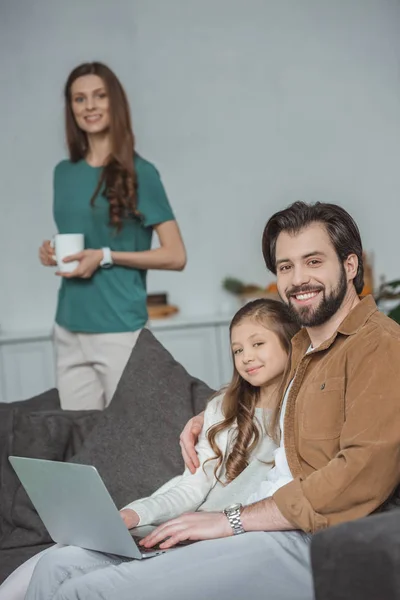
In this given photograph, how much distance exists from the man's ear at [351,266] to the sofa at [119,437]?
0.90 m

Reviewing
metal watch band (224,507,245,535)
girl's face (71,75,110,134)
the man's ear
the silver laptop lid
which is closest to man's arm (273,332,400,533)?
metal watch band (224,507,245,535)

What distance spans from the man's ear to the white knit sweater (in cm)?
44

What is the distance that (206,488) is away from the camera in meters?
2.43

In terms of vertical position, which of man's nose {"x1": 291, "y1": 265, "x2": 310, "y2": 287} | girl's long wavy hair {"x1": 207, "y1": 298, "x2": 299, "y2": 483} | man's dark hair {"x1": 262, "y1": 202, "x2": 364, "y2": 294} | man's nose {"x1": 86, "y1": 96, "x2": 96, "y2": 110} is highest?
man's nose {"x1": 86, "y1": 96, "x2": 96, "y2": 110}

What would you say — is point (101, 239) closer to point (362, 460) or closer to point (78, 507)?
point (78, 507)

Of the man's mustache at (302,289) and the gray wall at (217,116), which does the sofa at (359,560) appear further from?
the gray wall at (217,116)

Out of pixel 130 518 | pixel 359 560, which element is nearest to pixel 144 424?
pixel 130 518

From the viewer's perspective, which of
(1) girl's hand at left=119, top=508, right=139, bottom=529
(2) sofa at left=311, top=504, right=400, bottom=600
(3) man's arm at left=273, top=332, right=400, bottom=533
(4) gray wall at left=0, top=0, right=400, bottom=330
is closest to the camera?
(2) sofa at left=311, top=504, right=400, bottom=600

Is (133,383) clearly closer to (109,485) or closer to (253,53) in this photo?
(109,485)

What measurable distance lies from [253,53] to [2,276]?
1808 mm

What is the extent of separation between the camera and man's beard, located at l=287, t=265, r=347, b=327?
212 cm

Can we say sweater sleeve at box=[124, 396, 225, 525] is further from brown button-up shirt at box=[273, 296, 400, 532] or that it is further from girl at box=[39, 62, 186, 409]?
girl at box=[39, 62, 186, 409]

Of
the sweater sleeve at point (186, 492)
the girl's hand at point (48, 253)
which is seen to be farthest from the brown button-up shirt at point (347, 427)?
the girl's hand at point (48, 253)

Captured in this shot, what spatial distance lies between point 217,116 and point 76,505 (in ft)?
12.8
